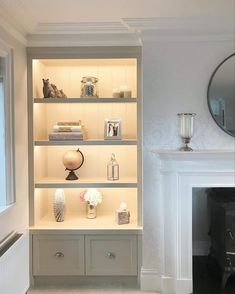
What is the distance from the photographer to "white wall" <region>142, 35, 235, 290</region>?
10.5 feet

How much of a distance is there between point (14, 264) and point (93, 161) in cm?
142

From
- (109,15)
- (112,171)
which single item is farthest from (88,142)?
(109,15)

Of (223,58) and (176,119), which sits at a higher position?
(223,58)

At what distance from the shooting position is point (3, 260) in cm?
245

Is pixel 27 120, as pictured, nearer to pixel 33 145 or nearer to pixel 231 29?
pixel 33 145

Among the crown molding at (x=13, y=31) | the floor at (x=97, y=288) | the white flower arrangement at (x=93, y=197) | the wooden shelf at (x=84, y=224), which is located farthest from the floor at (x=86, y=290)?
the crown molding at (x=13, y=31)

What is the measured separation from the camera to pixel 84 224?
11.3 ft

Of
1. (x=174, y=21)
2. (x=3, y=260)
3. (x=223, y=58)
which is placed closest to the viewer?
(x=3, y=260)

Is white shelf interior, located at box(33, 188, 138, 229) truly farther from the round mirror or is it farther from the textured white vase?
the round mirror

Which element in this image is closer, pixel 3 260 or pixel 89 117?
pixel 3 260

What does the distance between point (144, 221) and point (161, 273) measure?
494 mm

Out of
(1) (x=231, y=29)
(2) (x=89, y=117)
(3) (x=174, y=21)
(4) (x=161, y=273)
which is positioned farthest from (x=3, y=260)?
(1) (x=231, y=29)

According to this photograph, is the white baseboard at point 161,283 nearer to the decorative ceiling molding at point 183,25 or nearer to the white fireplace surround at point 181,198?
the white fireplace surround at point 181,198

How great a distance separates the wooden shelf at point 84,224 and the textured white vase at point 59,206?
0.19ft
